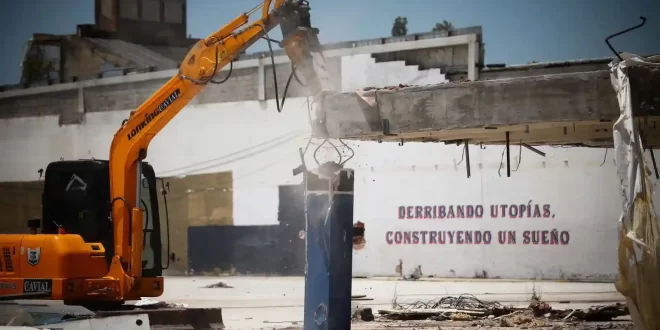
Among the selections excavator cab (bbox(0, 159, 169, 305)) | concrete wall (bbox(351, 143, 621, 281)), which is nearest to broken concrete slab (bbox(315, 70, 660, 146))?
excavator cab (bbox(0, 159, 169, 305))

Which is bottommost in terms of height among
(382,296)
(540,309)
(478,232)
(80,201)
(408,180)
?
(382,296)

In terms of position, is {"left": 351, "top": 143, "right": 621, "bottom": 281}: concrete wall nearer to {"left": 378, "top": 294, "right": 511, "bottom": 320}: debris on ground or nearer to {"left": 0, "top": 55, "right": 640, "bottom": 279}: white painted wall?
{"left": 0, "top": 55, "right": 640, "bottom": 279}: white painted wall

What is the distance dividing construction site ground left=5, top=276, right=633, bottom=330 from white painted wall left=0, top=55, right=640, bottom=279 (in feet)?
4.65

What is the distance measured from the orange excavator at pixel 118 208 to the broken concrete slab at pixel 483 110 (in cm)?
105

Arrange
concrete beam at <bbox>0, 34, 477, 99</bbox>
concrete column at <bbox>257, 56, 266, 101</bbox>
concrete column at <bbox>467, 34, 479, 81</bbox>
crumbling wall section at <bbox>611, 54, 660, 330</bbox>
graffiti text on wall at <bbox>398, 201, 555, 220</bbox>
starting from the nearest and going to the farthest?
crumbling wall section at <bbox>611, 54, 660, 330</bbox>
graffiti text on wall at <bbox>398, 201, 555, 220</bbox>
concrete column at <bbox>467, 34, 479, 81</bbox>
concrete beam at <bbox>0, 34, 477, 99</bbox>
concrete column at <bbox>257, 56, 266, 101</bbox>

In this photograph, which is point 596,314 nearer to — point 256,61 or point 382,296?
point 382,296

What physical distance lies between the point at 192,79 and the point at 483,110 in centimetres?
536

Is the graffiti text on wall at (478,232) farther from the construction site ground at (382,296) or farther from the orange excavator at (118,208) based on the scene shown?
the orange excavator at (118,208)

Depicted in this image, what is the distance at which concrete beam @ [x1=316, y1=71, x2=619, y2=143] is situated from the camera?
39.0 feet

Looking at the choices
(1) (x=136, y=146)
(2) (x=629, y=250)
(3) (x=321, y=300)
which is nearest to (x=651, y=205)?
(2) (x=629, y=250)

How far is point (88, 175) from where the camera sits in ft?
49.6

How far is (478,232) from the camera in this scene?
35656 mm

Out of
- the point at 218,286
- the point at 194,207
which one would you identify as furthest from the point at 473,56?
the point at 194,207

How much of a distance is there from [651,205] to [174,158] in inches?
1352
